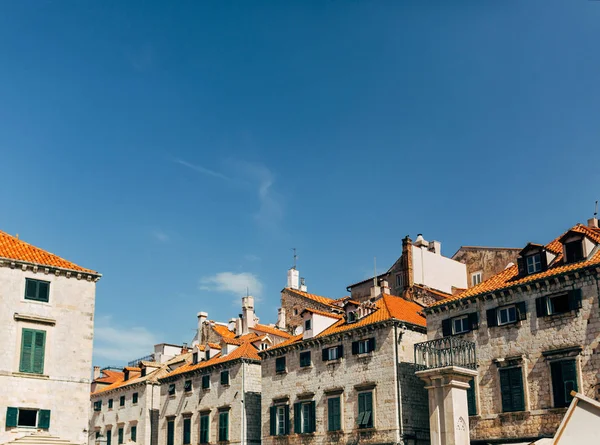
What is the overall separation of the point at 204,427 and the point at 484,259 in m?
25.0

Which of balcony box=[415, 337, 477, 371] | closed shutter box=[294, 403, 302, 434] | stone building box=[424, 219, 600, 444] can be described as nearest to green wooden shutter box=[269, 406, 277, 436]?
closed shutter box=[294, 403, 302, 434]

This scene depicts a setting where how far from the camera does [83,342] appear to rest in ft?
121

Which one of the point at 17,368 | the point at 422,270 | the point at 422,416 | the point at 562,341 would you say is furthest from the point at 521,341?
the point at 17,368

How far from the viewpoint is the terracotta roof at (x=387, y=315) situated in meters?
44.0

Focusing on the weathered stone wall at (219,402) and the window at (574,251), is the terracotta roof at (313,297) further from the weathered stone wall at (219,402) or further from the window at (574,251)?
the window at (574,251)

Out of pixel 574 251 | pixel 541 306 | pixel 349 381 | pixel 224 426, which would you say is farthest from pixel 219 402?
pixel 574 251

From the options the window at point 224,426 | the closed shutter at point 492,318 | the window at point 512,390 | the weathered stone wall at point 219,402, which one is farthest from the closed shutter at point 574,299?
the window at point 224,426

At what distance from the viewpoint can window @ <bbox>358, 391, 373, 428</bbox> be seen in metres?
42.6

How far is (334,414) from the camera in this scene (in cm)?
4484

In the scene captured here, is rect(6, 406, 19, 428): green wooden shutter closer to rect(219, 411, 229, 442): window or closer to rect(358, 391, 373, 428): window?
rect(358, 391, 373, 428): window

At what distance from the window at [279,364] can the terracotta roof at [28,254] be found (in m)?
16.3

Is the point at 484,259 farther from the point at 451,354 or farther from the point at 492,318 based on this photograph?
the point at 451,354

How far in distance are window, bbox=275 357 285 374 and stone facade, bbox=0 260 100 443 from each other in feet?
52.0

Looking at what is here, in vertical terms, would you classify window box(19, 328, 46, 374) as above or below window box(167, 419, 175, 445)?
above
